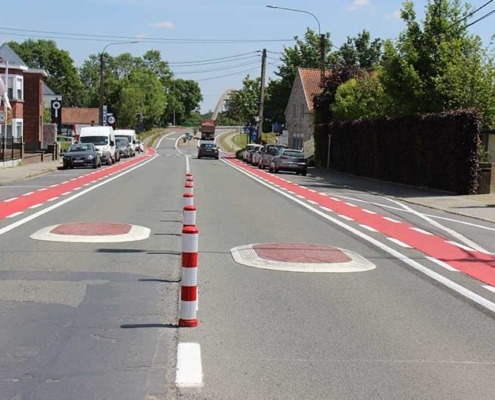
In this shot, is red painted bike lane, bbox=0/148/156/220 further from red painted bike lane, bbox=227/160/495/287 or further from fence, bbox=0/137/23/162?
fence, bbox=0/137/23/162

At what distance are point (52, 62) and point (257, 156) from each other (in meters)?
101

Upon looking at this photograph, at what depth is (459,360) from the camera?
Result: 5.73 metres

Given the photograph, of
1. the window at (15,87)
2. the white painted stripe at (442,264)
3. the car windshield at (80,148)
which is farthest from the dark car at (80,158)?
the white painted stripe at (442,264)

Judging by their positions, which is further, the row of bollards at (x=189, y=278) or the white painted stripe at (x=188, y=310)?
the white painted stripe at (x=188, y=310)

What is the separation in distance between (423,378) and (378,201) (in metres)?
18.0

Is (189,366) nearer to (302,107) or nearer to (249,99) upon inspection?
(302,107)

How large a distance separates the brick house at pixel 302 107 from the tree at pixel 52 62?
7857cm

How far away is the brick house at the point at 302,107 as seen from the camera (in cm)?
6744

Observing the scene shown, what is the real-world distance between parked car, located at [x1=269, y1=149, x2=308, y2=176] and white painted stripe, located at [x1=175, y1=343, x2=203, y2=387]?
116 ft

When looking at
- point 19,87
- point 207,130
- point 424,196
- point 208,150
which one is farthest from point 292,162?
point 207,130

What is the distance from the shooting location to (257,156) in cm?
5216

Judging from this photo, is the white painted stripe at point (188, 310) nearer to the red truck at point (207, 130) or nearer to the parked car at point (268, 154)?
the parked car at point (268, 154)

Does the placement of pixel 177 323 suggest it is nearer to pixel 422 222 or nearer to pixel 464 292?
pixel 464 292

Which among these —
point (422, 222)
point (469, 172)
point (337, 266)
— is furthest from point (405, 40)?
point (337, 266)
